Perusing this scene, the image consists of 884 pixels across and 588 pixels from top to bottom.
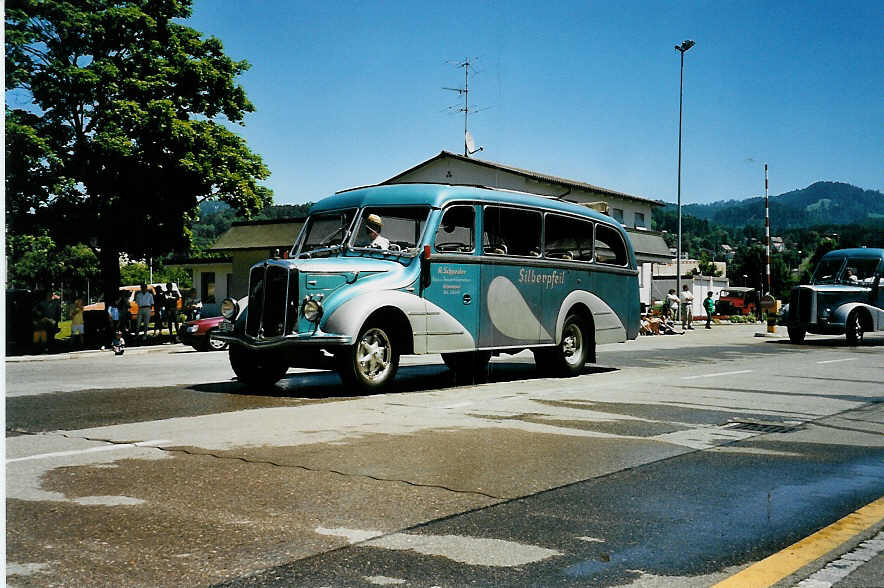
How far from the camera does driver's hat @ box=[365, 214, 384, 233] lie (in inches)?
417

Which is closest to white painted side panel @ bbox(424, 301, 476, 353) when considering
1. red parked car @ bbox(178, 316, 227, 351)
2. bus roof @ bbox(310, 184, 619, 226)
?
bus roof @ bbox(310, 184, 619, 226)

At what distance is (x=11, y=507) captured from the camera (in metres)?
4.51

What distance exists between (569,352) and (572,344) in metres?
0.16

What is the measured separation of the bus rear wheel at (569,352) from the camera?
12500 mm

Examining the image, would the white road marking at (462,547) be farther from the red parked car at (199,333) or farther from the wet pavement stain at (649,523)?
the red parked car at (199,333)

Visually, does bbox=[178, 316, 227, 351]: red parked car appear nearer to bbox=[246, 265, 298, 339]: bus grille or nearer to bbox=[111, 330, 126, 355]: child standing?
bbox=[111, 330, 126, 355]: child standing

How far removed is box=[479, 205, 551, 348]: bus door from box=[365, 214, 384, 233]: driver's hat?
1492 millimetres

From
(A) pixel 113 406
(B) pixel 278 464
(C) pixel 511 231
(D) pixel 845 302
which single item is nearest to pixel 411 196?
(C) pixel 511 231

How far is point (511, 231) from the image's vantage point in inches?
459

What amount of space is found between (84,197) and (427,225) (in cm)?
1684

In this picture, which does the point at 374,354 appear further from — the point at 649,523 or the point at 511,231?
the point at 649,523

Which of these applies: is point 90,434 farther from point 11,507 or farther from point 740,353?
point 740,353

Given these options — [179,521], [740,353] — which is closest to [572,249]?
[740,353]

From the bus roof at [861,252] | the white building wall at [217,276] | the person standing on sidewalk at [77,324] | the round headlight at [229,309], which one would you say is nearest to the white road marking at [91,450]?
the round headlight at [229,309]
